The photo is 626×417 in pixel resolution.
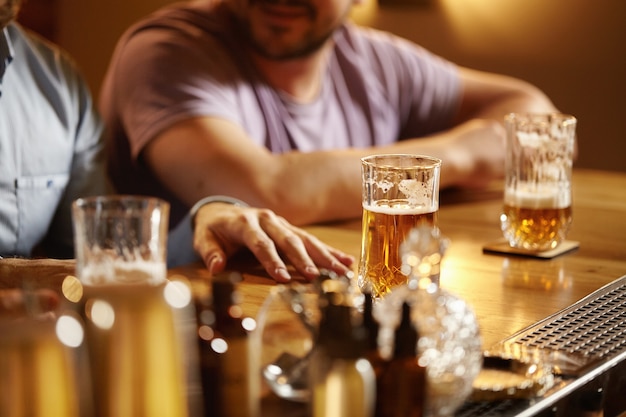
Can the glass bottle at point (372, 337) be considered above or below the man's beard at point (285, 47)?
below

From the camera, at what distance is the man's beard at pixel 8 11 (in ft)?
5.50

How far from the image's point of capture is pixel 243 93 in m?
2.25

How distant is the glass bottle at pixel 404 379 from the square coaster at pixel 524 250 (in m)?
0.82

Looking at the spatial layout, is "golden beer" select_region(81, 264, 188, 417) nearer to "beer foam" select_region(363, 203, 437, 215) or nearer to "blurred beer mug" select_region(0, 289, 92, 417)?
"blurred beer mug" select_region(0, 289, 92, 417)

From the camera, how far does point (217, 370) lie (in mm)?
832

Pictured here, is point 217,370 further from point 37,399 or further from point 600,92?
point 600,92

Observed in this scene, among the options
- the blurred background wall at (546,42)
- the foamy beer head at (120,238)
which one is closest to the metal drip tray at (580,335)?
the foamy beer head at (120,238)

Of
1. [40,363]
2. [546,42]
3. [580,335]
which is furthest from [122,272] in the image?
[546,42]

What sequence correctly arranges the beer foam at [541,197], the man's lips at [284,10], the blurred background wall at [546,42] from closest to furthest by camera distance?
the beer foam at [541,197] < the man's lips at [284,10] < the blurred background wall at [546,42]

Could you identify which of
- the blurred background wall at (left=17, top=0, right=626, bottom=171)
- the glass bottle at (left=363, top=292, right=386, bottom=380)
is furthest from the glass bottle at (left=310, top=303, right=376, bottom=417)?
the blurred background wall at (left=17, top=0, right=626, bottom=171)

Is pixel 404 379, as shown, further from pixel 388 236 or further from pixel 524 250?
pixel 524 250

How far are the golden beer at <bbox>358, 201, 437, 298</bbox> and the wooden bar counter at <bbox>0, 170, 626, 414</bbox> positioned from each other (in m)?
0.12

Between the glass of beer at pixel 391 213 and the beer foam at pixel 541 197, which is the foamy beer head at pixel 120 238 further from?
the beer foam at pixel 541 197

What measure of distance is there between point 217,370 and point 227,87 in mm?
1421
